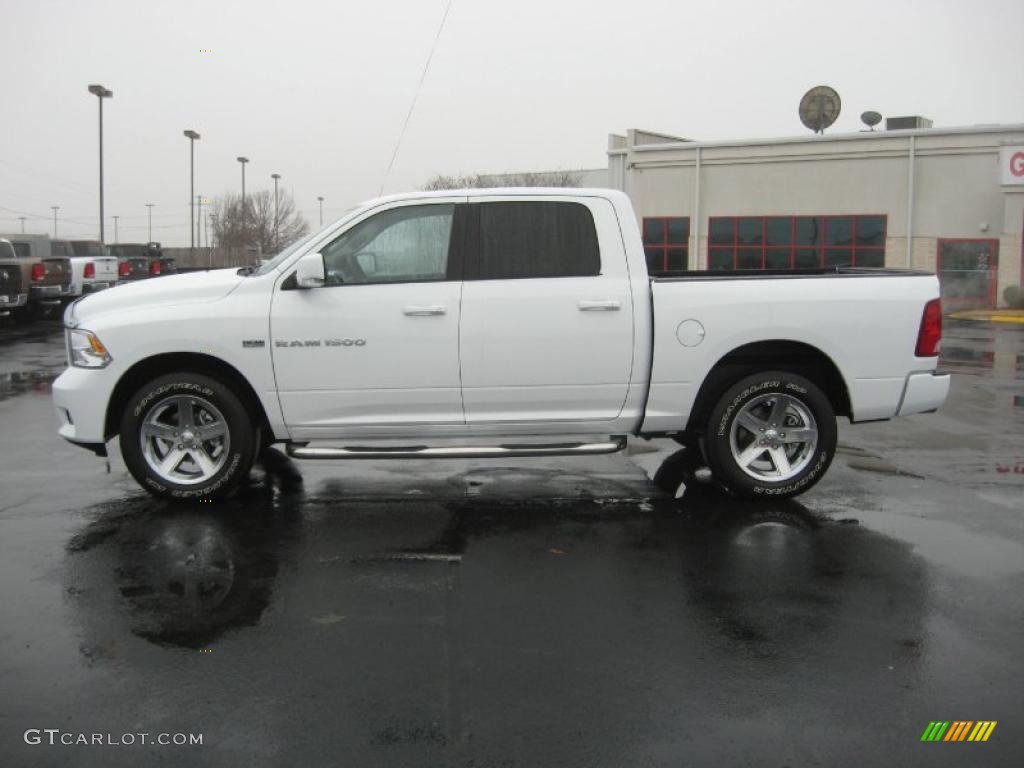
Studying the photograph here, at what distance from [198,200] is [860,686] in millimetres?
85901

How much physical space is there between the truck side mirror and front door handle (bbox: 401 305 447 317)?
0.56 meters

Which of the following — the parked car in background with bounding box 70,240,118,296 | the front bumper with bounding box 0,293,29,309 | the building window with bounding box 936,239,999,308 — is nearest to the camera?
the front bumper with bounding box 0,293,29,309

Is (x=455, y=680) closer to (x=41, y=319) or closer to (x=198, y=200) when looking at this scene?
(x=41, y=319)

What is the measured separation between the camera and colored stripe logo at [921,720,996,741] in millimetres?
3613

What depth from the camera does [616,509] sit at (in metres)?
6.76

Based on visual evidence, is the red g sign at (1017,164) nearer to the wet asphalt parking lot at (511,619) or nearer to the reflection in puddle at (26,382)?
the wet asphalt parking lot at (511,619)

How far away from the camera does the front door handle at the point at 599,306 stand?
262 inches

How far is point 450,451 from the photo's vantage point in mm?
6691

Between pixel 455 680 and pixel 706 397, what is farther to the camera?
pixel 706 397

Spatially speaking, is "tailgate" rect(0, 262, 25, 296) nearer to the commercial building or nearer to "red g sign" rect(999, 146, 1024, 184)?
the commercial building

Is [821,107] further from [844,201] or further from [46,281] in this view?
[46,281]

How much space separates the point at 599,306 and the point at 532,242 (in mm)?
636

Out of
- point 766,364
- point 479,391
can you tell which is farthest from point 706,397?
point 479,391

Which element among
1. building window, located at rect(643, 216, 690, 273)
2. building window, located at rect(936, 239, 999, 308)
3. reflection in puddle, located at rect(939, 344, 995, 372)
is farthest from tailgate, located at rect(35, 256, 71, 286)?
building window, located at rect(936, 239, 999, 308)
